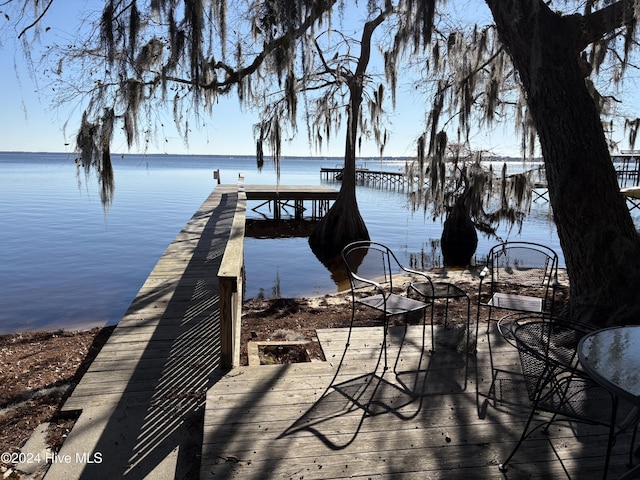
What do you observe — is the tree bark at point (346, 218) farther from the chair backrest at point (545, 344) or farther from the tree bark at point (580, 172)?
the chair backrest at point (545, 344)

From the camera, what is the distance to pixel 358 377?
10.7ft

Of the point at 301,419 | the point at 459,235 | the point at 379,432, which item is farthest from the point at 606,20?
the point at 459,235

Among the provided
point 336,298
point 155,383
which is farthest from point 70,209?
point 155,383

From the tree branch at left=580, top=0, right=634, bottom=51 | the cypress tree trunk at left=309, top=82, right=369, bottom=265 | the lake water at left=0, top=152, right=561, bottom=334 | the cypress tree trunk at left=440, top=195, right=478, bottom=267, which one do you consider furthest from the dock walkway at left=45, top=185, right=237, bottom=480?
the cypress tree trunk at left=440, top=195, right=478, bottom=267

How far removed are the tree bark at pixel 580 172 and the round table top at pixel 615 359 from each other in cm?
160

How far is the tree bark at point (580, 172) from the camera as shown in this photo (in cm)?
385

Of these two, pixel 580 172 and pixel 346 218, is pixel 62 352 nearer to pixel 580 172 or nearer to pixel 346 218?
pixel 580 172

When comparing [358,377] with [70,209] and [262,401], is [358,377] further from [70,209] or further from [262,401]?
[70,209]

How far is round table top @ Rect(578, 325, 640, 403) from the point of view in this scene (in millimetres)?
1804

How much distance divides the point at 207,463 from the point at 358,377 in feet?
4.20

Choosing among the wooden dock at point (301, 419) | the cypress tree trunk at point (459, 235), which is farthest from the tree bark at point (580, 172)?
the cypress tree trunk at point (459, 235)

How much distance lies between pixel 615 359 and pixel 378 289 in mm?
3512

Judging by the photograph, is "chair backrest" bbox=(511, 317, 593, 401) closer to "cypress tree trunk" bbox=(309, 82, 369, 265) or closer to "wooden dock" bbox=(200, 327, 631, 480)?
"wooden dock" bbox=(200, 327, 631, 480)

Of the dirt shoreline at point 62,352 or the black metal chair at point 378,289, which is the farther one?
the black metal chair at point 378,289
